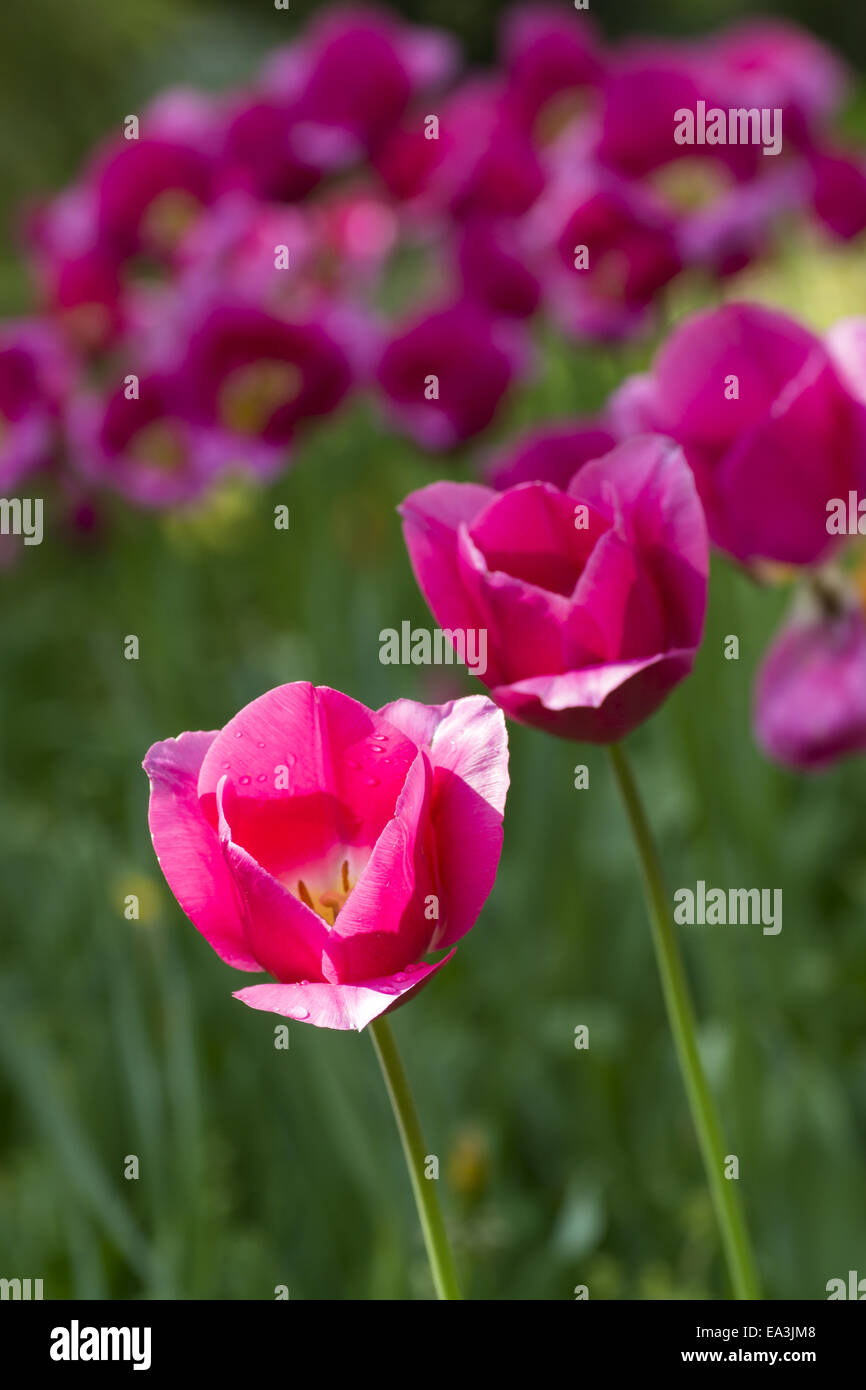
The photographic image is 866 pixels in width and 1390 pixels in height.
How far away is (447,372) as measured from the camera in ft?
3.98

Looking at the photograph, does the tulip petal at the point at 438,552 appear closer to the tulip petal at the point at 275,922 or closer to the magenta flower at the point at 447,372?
the tulip petal at the point at 275,922

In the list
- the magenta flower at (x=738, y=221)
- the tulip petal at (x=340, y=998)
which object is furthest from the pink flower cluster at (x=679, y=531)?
the magenta flower at (x=738, y=221)

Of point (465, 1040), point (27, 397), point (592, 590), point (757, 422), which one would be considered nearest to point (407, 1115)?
point (592, 590)

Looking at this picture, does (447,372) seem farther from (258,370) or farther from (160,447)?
A: (160,447)

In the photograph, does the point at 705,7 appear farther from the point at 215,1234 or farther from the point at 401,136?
the point at 215,1234

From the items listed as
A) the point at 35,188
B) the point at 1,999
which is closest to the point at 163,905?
the point at 1,999

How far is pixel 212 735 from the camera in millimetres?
392

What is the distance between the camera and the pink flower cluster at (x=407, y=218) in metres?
1.15

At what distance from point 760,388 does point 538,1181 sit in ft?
2.32

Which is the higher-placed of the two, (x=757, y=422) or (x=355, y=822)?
(x=757, y=422)

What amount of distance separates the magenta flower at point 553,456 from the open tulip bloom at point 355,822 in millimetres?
143

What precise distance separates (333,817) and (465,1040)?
73 centimetres

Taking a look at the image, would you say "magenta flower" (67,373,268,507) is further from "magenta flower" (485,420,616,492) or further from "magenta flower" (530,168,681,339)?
"magenta flower" (485,420,616,492)

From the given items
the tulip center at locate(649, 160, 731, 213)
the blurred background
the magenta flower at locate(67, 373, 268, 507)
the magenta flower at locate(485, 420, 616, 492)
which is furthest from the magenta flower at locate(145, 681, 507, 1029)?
the tulip center at locate(649, 160, 731, 213)
